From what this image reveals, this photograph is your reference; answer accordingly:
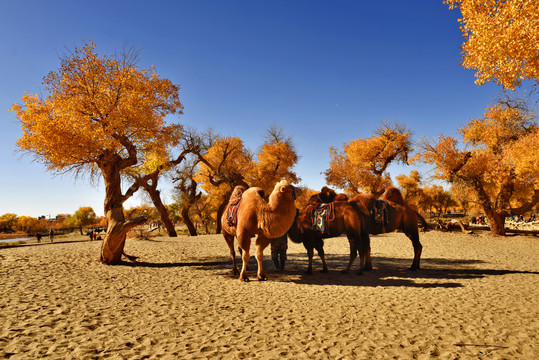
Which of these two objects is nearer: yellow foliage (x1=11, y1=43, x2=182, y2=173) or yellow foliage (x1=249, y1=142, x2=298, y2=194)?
yellow foliage (x1=11, y1=43, x2=182, y2=173)

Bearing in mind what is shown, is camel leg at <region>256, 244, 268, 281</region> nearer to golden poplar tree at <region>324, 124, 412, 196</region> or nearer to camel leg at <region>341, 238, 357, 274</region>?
camel leg at <region>341, 238, 357, 274</region>

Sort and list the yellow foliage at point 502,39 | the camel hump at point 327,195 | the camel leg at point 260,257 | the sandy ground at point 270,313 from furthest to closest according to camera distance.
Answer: the camel hump at point 327,195 → the camel leg at point 260,257 → the yellow foliage at point 502,39 → the sandy ground at point 270,313

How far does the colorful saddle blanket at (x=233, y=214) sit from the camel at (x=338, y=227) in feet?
6.95

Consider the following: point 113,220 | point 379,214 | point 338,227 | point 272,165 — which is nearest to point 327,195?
point 338,227

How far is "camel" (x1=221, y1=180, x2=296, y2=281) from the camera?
21.8ft

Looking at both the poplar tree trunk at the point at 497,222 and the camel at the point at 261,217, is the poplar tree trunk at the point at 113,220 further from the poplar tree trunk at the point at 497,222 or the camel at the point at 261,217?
the poplar tree trunk at the point at 497,222

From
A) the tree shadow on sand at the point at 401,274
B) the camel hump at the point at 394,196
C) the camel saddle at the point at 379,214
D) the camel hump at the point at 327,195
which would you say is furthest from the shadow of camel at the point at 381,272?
the camel hump at the point at 327,195

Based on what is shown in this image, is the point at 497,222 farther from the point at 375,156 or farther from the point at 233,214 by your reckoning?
the point at 233,214

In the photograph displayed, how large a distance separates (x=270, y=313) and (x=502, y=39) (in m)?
7.64

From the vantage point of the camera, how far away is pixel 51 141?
8859mm

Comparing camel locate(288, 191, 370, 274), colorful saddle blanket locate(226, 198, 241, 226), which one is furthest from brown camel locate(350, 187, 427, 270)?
colorful saddle blanket locate(226, 198, 241, 226)

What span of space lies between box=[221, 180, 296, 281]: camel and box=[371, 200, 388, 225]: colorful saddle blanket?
3085 millimetres

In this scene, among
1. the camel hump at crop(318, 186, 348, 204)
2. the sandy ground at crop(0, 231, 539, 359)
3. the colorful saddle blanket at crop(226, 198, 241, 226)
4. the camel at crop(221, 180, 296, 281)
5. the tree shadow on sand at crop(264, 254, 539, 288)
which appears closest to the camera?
the sandy ground at crop(0, 231, 539, 359)

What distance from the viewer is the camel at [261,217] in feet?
21.8
